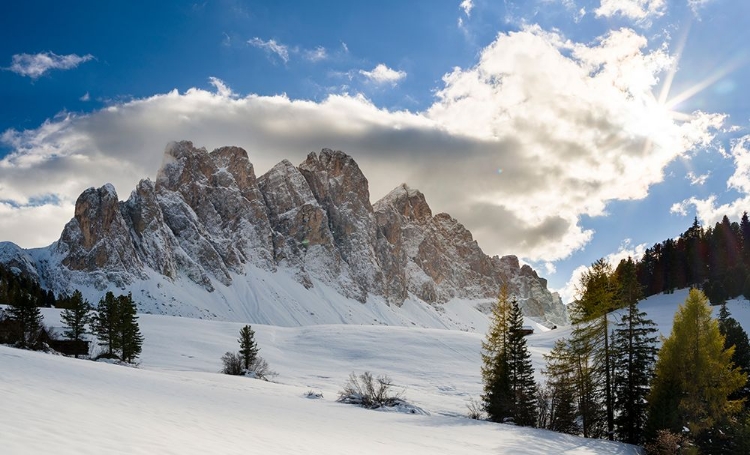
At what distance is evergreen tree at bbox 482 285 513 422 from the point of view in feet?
114

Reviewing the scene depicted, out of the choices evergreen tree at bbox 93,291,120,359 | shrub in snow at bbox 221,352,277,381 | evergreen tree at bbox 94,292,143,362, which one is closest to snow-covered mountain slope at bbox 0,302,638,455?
evergreen tree at bbox 94,292,143,362

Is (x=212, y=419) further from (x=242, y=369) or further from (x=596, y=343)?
(x=242, y=369)

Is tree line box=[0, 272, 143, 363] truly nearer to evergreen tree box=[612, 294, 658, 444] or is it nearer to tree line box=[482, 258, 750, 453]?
tree line box=[482, 258, 750, 453]

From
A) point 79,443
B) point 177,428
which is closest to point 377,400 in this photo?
point 177,428

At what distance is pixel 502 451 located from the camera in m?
21.8

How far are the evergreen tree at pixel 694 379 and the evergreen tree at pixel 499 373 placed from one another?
8672 mm

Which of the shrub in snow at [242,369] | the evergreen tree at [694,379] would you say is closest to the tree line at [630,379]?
the evergreen tree at [694,379]

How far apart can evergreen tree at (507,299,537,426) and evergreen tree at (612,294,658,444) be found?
5.06 metres

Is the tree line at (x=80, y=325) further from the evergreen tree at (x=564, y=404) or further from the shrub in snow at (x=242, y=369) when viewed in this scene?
the evergreen tree at (x=564, y=404)

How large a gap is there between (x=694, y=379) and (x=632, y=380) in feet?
13.5

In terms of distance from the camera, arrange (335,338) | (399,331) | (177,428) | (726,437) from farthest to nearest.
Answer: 1. (399,331)
2. (335,338)
3. (726,437)
4. (177,428)

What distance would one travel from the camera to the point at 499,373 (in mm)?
36375

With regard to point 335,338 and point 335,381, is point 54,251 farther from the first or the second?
point 335,381

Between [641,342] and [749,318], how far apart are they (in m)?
55.1
